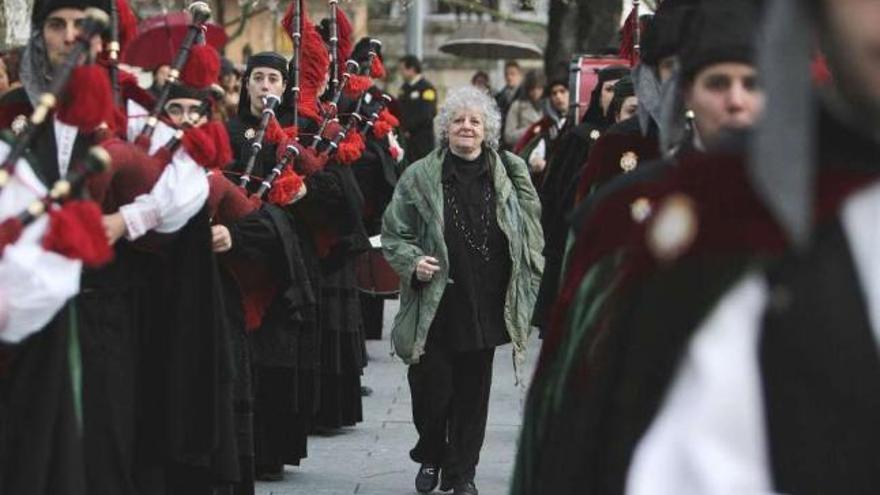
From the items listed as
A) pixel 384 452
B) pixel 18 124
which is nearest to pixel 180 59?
pixel 18 124

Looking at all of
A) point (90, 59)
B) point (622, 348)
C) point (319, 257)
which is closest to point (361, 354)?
point (319, 257)

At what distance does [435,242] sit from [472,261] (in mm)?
205

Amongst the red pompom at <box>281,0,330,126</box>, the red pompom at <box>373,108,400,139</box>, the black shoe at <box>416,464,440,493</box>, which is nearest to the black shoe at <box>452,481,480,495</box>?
the black shoe at <box>416,464,440,493</box>

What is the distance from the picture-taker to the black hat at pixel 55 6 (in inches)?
259

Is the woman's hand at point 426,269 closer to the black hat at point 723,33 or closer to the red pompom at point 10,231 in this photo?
the red pompom at point 10,231

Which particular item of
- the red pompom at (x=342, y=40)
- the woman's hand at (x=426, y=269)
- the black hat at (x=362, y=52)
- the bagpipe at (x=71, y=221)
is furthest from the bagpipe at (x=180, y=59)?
the black hat at (x=362, y=52)

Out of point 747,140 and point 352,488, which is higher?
point 747,140

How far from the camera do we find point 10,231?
5.59 meters

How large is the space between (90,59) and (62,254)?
774mm

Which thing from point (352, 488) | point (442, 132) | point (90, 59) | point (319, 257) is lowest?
point (352, 488)

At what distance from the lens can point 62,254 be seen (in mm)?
5543

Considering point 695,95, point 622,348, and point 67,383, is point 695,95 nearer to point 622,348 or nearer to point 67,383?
point 622,348

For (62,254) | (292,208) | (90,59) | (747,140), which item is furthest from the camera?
(292,208)

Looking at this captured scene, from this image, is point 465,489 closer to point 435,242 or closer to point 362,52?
point 435,242
